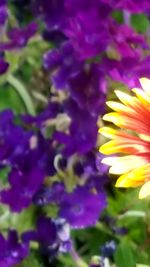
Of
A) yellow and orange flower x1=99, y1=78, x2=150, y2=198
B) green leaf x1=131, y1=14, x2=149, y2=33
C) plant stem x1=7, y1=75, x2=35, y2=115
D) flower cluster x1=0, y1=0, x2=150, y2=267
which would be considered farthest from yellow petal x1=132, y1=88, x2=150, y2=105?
green leaf x1=131, y1=14, x2=149, y2=33

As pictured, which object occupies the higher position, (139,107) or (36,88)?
(36,88)

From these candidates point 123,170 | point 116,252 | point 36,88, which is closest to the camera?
point 123,170

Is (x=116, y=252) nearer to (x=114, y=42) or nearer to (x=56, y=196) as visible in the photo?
(x=56, y=196)

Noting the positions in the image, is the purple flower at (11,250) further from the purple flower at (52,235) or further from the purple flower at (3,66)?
the purple flower at (3,66)

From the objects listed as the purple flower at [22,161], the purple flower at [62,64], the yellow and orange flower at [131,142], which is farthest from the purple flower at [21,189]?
the yellow and orange flower at [131,142]

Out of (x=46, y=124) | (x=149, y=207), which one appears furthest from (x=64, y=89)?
(x=149, y=207)

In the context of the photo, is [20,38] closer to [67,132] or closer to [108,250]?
[67,132]
